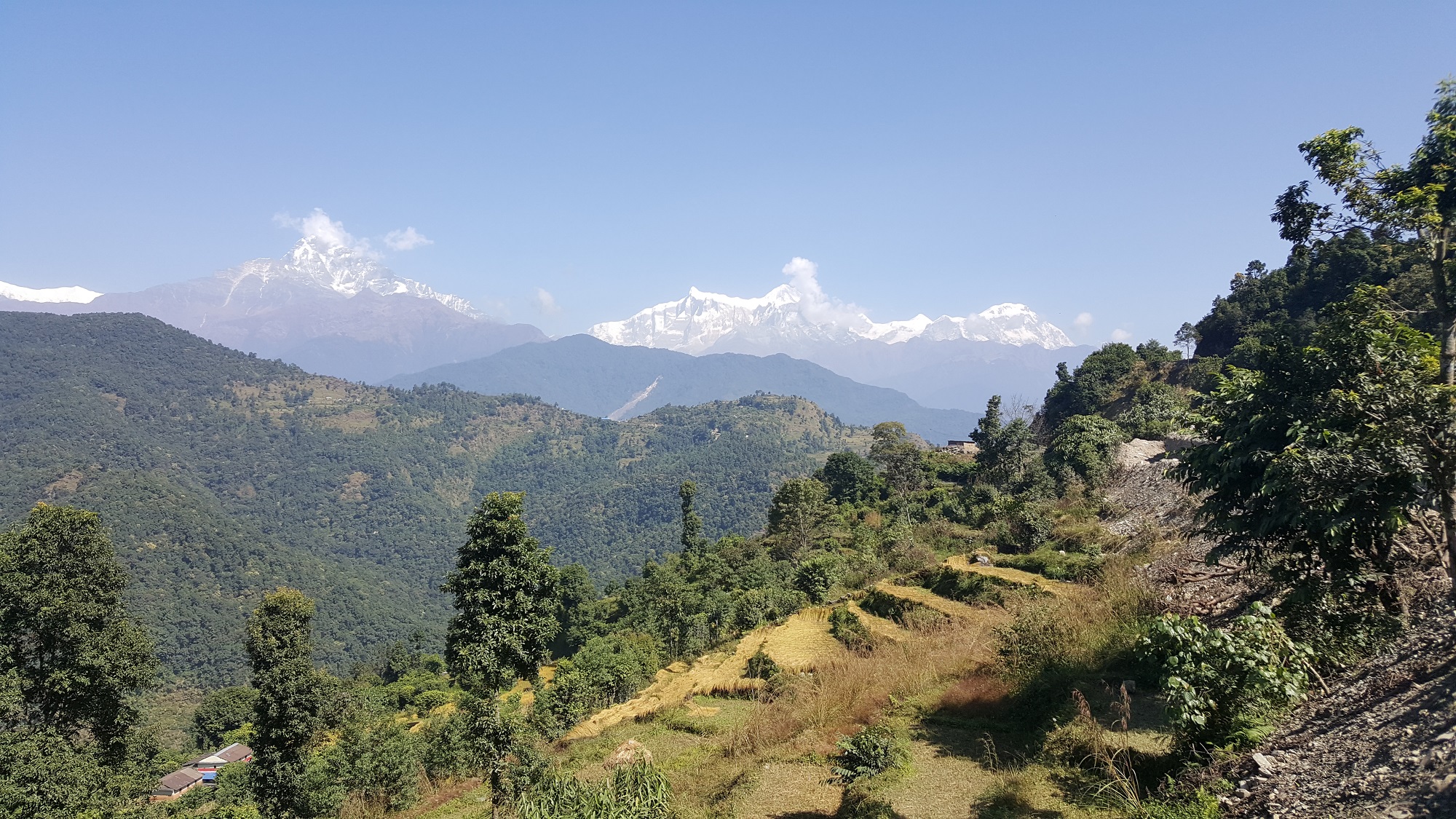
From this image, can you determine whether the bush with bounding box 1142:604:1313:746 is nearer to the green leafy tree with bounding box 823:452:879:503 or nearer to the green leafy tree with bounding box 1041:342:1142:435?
the green leafy tree with bounding box 823:452:879:503

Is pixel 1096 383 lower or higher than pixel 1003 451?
higher

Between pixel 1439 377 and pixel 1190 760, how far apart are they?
5.51 meters

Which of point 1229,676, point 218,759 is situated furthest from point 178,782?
point 1229,676

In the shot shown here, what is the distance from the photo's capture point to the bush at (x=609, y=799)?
8.99 meters

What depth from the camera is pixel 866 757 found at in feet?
31.1

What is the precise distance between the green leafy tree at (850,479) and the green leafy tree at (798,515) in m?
8.54

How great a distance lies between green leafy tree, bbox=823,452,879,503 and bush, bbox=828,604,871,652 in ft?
122

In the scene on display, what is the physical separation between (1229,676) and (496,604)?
1205cm

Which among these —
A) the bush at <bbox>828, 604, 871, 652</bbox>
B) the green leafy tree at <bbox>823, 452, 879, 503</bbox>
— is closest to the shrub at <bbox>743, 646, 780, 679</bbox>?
the bush at <bbox>828, 604, 871, 652</bbox>

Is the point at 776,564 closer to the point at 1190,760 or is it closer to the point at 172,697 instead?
the point at 1190,760

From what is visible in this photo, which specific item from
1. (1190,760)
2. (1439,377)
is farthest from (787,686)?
(1439,377)

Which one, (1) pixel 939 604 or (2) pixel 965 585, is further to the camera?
(2) pixel 965 585

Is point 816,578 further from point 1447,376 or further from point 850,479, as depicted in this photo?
point 850,479

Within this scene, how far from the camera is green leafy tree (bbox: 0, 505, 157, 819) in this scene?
49.1 ft
